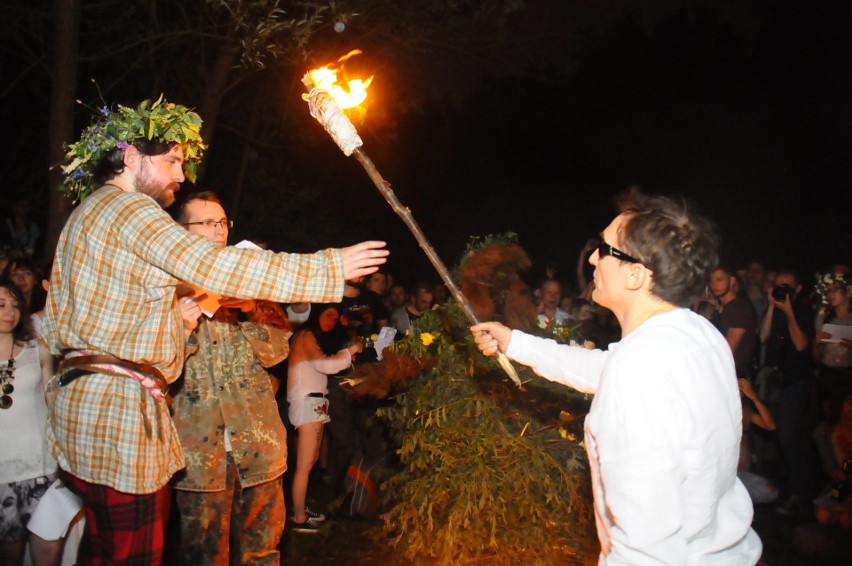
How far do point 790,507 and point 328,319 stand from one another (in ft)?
17.3

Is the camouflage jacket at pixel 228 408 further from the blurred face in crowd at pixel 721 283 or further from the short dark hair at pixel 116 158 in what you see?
the blurred face in crowd at pixel 721 283

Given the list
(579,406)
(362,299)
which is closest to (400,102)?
(362,299)

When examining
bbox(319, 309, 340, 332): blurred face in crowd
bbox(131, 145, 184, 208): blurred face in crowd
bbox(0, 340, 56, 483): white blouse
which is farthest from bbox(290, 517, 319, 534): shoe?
bbox(131, 145, 184, 208): blurred face in crowd

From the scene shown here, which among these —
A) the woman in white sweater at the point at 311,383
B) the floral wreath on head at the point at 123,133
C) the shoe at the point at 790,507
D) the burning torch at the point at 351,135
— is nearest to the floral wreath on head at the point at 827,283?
the shoe at the point at 790,507

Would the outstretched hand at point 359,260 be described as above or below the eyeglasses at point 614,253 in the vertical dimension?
below

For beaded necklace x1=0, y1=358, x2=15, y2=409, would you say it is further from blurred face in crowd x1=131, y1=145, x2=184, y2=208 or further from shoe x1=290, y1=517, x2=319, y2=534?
shoe x1=290, y1=517, x2=319, y2=534

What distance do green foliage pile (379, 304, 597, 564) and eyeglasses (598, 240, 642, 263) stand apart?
2.36 metres

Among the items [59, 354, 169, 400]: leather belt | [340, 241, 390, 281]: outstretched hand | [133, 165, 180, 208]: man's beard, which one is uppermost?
[133, 165, 180, 208]: man's beard

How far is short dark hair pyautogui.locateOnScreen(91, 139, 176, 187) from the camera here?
3523 mm

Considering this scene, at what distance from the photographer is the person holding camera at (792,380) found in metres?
8.00

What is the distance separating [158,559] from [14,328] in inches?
91.9

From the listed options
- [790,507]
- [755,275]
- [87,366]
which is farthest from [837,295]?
[87,366]

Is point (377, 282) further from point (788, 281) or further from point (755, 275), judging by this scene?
point (755, 275)

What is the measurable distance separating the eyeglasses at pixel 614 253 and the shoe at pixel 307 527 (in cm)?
477
